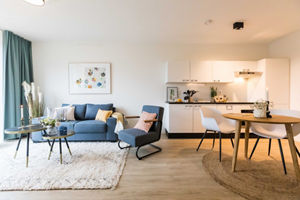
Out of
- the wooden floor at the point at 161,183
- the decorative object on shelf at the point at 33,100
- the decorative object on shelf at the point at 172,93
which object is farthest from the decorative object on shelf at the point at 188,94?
the decorative object on shelf at the point at 33,100

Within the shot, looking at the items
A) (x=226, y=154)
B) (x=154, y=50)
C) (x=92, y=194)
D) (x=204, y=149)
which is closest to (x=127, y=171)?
(x=92, y=194)

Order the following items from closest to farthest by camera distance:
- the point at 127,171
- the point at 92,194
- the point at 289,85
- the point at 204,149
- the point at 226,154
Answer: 1. the point at 92,194
2. the point at 127,171
3. the point at 226,154
4. the point at 204,149
5. the point at 289,85

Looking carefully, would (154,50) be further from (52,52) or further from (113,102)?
(52,52)

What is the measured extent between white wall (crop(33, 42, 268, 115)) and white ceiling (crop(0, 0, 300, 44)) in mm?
280

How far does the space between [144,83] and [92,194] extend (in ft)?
9.67

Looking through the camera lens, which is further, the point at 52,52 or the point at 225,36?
the point at 52,52

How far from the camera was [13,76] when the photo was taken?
3355 millimetres

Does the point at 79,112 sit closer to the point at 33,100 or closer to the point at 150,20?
the point at 33,100

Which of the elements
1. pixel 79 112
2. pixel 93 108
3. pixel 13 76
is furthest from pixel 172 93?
pixel 13 76

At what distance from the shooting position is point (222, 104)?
3510mm

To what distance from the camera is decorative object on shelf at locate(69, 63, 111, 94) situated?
3945 millimetres

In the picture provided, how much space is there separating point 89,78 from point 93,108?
3.00 ft

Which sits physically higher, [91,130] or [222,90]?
[222,90]

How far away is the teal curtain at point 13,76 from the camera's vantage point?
3.24 metres
